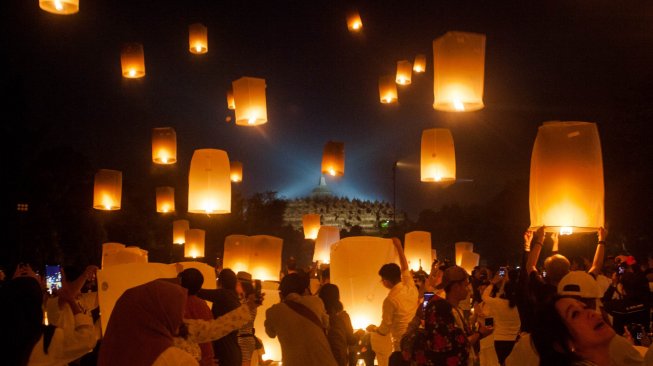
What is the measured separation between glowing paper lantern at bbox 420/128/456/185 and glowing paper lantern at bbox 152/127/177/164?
5663 mm

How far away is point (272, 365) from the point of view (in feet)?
33.3

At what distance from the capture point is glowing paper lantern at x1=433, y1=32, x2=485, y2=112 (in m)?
6.85

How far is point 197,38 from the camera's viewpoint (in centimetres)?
1397

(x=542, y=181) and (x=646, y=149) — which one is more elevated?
(x=646, y=149)

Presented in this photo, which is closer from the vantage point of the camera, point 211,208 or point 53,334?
point 53,334

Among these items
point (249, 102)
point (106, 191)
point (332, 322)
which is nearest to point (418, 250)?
point (106, 191)

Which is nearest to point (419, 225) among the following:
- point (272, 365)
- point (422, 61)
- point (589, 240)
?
point (589, 240)

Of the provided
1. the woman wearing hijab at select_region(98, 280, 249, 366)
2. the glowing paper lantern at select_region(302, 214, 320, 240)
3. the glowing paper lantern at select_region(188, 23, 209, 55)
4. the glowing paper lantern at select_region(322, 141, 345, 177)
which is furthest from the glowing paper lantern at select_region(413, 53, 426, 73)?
the woman wearing hijab at select_region(98, 280, 249, 366)

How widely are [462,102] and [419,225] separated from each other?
159 feet

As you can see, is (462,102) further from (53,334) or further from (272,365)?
(272,365)

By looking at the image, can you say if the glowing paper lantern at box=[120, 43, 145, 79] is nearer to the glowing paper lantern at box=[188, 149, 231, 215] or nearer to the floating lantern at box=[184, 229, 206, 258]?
the glowing paper lantern at box=[188, 149, 231, 215]

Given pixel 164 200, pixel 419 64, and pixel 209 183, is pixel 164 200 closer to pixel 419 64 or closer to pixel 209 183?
pixel 419 64

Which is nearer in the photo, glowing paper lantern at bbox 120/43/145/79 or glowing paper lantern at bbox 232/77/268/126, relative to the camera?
glowing paper lantern at bbox 232/77/268/126

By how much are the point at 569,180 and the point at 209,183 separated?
217 inches
